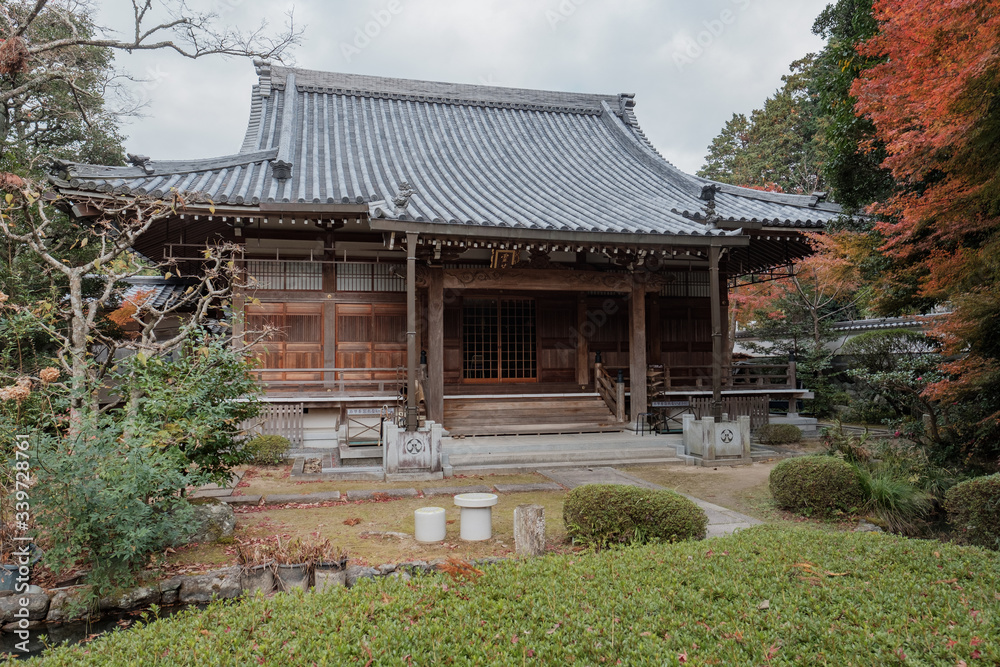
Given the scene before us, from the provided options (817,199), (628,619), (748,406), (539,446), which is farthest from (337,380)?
(817,199)

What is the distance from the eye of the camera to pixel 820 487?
7062mm

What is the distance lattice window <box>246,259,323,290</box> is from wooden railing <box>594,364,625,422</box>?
6.52 meters

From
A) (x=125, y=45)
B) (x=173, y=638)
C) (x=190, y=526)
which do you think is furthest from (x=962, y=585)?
(x=125, y=45)

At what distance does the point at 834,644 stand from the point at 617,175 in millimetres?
14484

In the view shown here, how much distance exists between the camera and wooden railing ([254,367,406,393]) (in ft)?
39.3

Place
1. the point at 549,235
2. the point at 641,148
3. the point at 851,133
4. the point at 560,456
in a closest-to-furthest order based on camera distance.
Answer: the point at 851,133, the point at 560,456, the point at 549,235, the point at 641,148

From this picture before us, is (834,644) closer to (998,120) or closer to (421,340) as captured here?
(998,120)

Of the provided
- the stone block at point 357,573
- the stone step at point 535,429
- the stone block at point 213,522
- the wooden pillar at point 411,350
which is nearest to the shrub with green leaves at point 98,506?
the stone block at point 213,522

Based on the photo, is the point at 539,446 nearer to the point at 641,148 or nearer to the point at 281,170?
the point at 281,170

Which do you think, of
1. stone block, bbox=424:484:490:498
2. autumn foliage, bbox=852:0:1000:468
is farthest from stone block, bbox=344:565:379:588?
autumn foliage, bbox=852:0:1000:468

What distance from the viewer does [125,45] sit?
11.8 m

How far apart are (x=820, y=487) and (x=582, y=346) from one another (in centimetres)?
817

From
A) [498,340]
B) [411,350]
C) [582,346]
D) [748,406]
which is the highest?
[498,340]

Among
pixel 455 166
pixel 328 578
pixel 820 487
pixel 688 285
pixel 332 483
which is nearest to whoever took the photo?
pixel 328 578
